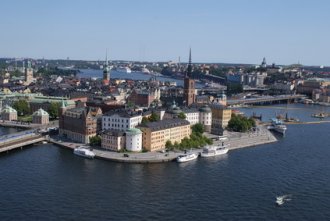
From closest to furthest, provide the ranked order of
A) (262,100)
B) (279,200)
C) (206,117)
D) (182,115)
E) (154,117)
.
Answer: (279,200) → (154,117) → (182,115) → (206,117) → (262,100)

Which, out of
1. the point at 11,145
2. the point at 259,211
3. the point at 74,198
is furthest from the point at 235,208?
Answer: the point at 11,145

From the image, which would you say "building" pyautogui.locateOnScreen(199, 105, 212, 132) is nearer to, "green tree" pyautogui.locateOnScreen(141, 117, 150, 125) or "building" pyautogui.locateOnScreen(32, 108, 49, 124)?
"green tree" pyautogui.locateOnScreen(141, 117, 150, 125)

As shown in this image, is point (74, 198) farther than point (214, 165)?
No

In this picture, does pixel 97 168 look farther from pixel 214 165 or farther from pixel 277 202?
pixel 277 202

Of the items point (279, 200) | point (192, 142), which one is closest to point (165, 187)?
point (279, 200)

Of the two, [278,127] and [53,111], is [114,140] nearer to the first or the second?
[278,127]
